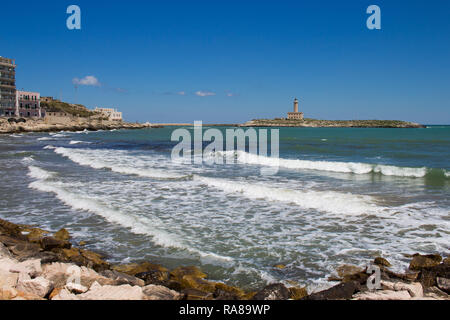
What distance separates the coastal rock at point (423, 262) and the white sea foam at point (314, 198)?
163 inches

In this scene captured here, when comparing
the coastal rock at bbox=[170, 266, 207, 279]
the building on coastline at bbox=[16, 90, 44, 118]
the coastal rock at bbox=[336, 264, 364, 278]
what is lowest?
the coastal rock at bbox=[336, 264, 364, 278]

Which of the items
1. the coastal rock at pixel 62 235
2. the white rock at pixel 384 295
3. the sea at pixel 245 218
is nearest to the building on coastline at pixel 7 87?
the sea at pixel 245 218

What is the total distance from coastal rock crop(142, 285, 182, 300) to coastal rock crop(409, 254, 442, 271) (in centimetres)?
447

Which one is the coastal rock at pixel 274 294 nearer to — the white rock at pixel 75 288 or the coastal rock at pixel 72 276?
the coastal rock at pixel 72 276

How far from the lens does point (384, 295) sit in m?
4.59

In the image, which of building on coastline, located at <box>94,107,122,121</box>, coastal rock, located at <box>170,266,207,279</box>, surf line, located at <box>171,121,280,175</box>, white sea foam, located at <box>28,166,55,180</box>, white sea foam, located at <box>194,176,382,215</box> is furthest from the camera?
building on coastline, located at <box>94,107,122,121</box>

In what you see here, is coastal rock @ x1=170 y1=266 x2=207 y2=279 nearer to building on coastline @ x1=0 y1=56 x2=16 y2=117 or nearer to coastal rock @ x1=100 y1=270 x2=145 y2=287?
coastal rock @ x1=100 y1=270 x2=145 y2=287

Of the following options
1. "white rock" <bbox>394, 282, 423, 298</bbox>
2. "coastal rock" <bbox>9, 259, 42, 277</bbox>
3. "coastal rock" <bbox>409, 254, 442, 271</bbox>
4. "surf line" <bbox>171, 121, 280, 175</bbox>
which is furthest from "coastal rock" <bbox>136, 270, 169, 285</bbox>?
"surf line" <bbox>171, 121, 280, 175</bbox>

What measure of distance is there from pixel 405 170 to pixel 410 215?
35.5 ft

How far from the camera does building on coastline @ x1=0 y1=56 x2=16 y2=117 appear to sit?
8881cm

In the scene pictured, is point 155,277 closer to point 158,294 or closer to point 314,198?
point 158,294

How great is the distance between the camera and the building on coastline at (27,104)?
94.7 m
